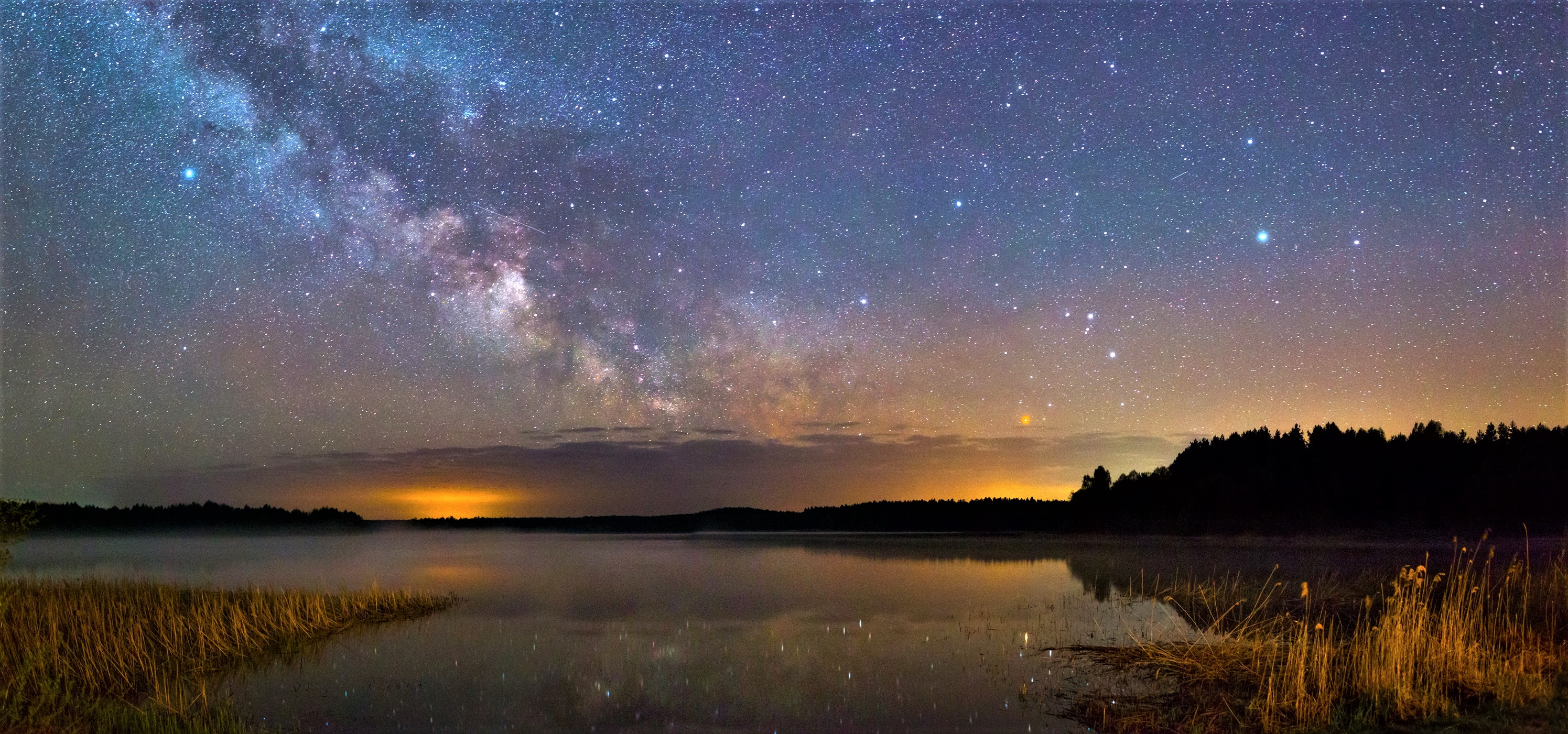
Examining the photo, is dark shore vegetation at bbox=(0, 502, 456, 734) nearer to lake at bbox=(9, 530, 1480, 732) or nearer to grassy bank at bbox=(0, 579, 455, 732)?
grassy bank at bbox=(0, 579, 455, 732)

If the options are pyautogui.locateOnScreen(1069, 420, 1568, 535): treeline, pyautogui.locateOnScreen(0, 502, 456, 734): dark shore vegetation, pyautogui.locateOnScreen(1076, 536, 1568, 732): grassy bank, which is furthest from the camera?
pyautogui.locateOnScreen(1069, 420, 1568, 535): treeline

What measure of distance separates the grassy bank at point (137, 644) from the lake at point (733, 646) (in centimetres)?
104

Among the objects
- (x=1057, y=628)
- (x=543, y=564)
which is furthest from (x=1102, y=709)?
(x=543, y=564)

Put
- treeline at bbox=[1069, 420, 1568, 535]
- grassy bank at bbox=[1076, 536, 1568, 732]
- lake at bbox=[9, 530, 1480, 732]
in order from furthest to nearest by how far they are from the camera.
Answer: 1. treeline at bbox=[1069, 420, 1568, 535]
2. lake at bbox=[9, 530, 1480, 732]
3. grassy bank at bbox=[1076, 536, 1568, 732]

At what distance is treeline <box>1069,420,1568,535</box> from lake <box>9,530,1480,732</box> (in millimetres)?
14494

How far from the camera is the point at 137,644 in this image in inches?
642

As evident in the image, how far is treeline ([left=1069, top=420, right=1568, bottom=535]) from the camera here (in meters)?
57.3

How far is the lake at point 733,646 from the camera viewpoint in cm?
1370

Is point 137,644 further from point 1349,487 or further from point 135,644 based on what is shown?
point 1349,487

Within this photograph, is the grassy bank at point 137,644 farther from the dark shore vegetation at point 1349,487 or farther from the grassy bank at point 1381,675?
the dark shore vegetation at point 1349,487

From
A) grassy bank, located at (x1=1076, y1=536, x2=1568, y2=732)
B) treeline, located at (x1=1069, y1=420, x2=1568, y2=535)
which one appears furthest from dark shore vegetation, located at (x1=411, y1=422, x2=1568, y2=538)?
grassy bank, located at (x1=1076, y1=536, x2=1568, y2=732)

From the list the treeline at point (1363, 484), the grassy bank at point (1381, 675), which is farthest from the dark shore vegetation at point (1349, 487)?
the grassy bank at point (1381, 675)

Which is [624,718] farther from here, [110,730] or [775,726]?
[110,730]

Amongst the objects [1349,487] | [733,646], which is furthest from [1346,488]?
[733,646]
